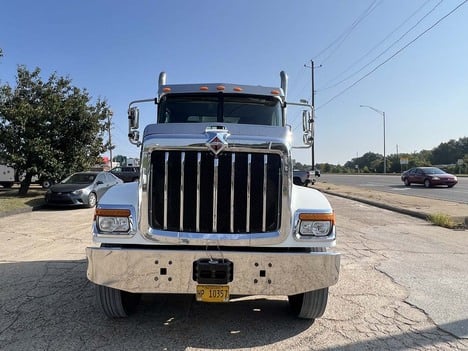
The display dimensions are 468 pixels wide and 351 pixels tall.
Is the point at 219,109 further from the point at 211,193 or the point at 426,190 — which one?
the point at 426,190

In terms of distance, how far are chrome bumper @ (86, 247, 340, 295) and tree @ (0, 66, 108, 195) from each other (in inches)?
611

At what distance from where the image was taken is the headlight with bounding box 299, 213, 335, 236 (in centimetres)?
380

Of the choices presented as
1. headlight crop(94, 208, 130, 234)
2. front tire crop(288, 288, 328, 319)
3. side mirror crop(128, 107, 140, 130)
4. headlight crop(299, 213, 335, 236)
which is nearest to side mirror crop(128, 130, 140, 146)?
side mirror crop(128, 107, 140, 130)

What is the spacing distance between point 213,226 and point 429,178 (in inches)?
1134

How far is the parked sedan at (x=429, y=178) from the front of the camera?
2800 centimetres

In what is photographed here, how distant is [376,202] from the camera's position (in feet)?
55.8

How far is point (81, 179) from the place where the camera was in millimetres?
16688

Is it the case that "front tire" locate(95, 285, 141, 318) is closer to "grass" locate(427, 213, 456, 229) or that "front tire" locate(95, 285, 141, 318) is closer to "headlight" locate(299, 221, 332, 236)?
"headlight" locate(299, 221, 332, 236)

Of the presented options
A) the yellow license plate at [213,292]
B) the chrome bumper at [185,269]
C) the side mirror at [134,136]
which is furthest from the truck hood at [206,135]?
the side mirror at [134,136]

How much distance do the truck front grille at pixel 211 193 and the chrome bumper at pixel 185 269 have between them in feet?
0.92

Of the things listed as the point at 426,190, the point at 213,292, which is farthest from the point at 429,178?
the point at 213,292

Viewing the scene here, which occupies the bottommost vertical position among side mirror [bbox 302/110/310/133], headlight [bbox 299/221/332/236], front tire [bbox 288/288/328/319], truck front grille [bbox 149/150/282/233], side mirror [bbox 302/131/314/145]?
front tire [bbox 288/288/328/319]

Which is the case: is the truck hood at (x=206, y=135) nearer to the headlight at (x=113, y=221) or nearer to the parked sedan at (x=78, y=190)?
the headlight at (x=113, y=221)

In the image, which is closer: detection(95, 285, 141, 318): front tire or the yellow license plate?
the yellow license plate
